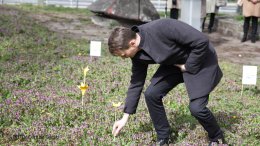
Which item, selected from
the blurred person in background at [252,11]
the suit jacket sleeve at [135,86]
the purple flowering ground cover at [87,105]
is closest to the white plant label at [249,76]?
the purple flowering ground cover at [87,105]

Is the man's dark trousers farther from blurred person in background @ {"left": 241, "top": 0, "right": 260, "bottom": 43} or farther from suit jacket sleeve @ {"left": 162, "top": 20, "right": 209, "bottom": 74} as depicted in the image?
blurred person in background @ {"left": 241, "top": 0, "right": 260, "bottom": 43}

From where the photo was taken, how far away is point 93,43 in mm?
6270

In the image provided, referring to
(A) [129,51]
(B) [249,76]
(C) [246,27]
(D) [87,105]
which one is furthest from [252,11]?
(A) [129,51]

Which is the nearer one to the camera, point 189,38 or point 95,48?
point 189,38

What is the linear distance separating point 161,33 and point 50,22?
1043 cm

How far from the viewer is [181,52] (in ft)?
9.07

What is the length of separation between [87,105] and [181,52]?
2126mm

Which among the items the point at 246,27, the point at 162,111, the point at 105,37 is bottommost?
the point at 162,111

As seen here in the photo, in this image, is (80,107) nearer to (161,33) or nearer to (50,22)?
(161,33)

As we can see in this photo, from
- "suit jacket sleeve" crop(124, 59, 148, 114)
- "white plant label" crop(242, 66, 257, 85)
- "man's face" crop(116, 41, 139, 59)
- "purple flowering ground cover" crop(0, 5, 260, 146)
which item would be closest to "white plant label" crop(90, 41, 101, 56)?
"purple flowering ground cover" crop(0, 5, 260, 146)

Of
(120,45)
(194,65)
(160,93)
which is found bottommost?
(160,93)

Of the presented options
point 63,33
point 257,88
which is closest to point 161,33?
point 257,88

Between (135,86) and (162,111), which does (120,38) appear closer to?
(135,86)

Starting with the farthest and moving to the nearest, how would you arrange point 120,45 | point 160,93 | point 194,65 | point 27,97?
1. point 27,97
2. point 160,93
3. point 194,65
4. point 120,45
